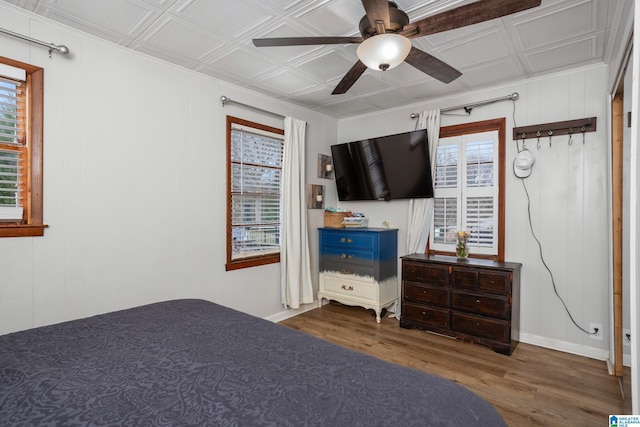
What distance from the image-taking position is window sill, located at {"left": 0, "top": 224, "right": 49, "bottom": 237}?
209cm

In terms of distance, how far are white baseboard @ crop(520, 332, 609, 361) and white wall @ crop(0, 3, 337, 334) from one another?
295 cm

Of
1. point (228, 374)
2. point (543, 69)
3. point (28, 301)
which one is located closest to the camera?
point (228, 374)

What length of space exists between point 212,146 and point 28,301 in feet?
6.16

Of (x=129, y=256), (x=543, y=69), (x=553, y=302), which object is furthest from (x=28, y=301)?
(x=543, y=69)

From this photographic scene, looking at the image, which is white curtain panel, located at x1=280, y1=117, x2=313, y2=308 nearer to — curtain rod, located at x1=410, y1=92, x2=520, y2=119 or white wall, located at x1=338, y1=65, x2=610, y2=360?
curtain rod, located at x1=410, y1=92, x2=520, y2=119

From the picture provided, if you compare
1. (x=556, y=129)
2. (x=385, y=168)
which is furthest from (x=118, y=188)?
(x=556, y=129)

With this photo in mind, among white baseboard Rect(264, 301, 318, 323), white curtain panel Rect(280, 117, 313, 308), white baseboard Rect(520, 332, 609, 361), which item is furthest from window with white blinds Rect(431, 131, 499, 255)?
white baseboard Rect(264, 301, 318, 323)

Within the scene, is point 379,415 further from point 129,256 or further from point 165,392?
point 129,256

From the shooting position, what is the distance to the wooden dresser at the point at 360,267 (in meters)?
3.82

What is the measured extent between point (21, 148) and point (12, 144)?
0.05 meters

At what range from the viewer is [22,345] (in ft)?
4.50

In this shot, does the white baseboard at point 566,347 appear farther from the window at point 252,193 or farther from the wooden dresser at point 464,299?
the window at point 252,193

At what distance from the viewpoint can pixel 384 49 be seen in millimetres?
1821

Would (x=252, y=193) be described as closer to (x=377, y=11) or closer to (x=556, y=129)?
(x=377, y=11)
